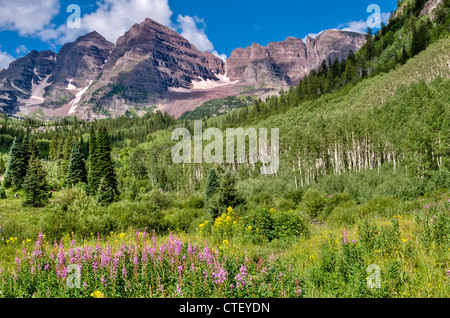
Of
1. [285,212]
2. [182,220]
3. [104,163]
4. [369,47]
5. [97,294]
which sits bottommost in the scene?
[182,220]

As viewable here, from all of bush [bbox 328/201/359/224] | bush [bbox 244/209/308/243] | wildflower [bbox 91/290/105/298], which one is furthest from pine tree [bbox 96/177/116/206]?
wildflower [bbox 91/290/105/298]

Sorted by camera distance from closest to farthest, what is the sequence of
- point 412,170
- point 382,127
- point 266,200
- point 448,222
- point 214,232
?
point 448,222
point 214,232
point 266,200
point 412,170
point 382,127

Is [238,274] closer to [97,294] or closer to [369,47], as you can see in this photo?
[97,294]

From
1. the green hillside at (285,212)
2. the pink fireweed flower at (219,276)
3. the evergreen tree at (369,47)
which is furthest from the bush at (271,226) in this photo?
the evergreen tree at (369,47)

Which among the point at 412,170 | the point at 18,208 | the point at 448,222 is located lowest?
the point at 18,208

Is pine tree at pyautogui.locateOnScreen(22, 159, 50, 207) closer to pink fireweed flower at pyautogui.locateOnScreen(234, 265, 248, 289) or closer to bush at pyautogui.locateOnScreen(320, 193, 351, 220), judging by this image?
bush at pyautogui.locateOnScreen(320, 193, 351, 220)

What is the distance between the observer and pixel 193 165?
105312 millimetres

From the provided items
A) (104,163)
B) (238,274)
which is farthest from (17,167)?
(238,274)

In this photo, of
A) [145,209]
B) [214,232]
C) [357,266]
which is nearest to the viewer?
[357,266]

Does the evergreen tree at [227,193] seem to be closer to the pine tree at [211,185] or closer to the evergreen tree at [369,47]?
the pine tree at [211,185]

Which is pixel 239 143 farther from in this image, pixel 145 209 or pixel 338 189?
pixel 145 209

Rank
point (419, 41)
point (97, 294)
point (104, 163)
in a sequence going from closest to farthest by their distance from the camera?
point (97, 294) < point (104, 163) < point (419, 41)
